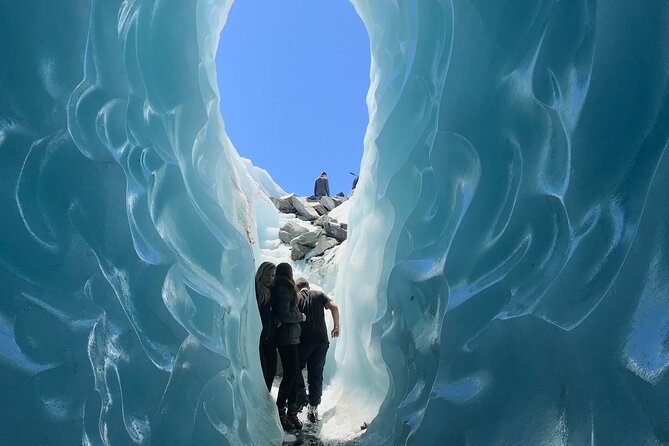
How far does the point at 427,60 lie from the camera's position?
3.77 m

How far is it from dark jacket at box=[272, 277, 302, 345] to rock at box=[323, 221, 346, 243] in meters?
5.96

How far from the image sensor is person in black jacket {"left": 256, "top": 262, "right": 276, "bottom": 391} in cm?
401

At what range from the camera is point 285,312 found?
3.98 meters

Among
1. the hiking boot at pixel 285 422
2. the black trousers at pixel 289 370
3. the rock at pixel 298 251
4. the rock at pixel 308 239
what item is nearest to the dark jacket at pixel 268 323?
the black trousers at pixel 289 370

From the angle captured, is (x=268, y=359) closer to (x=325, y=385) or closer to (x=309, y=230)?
(x=325, y=385)

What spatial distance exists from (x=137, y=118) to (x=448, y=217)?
70.3 inches

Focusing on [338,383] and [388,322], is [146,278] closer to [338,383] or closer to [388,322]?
[388,322]

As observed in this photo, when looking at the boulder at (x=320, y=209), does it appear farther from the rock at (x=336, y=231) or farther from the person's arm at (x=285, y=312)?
the person's arm at (x=285, y=312)

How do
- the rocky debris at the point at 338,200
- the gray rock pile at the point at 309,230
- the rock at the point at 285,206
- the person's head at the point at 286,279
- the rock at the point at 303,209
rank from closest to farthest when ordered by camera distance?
the person's head at the point at 286,279 < the gray rock pile at the point at 309,230 < the rock at the point at 303,209 < the rock at the point at 285,206 < the rocky debris at the point at 338,200

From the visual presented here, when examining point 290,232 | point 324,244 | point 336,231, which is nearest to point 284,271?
point 324,244

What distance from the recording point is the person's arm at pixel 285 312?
13.1ft

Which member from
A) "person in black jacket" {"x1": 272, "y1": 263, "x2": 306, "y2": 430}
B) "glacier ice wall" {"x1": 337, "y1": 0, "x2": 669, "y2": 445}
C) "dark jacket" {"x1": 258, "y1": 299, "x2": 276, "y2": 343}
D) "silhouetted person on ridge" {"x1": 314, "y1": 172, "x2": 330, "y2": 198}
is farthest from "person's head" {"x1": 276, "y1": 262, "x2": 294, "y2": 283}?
"silhouetted person on ridge" {"x1": 314, "y1": 172, "x2": 330, "y2": 198}

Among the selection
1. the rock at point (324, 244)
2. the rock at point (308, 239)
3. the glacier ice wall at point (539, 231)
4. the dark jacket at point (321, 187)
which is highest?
the dark jacket at point (321, 187)

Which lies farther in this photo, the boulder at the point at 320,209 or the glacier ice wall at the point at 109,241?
the boulder at the point at 320,209
